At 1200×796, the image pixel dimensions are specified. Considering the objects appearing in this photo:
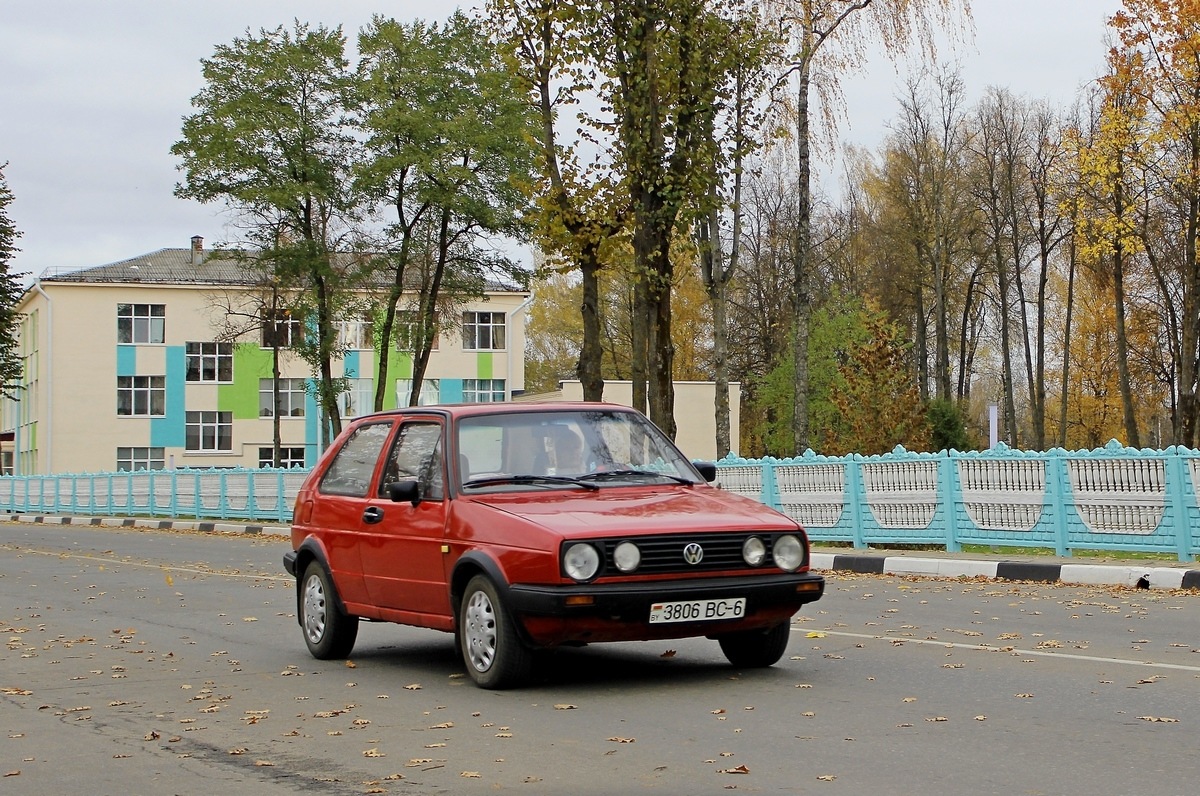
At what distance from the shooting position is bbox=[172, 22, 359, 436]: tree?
155 ft

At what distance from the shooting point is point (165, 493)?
148 ft

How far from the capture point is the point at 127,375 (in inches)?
3049

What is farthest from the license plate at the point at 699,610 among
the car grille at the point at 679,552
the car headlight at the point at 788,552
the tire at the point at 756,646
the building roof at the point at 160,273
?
the building roof at the point at 160,273

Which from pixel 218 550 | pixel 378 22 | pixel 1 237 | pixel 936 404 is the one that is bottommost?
pixel 218 550

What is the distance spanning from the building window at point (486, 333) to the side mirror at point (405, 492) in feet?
237

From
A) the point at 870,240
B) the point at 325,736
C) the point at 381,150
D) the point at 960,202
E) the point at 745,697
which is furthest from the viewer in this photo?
the point at 870,240

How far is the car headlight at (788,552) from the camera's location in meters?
8.61

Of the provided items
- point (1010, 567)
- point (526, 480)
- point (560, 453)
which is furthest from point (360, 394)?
point (526, 480)

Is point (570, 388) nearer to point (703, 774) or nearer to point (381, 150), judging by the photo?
point (381, 150)

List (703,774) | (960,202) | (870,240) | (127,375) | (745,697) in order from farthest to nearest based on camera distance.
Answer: (127,375) < (870,240) < (960,202) < (745,697) < (703,774)

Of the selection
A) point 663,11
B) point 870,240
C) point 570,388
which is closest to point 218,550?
point 663,11

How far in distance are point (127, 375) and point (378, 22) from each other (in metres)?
36.9

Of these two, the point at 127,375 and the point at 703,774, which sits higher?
the point at 127,375

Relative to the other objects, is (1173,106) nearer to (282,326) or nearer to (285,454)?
(282,326)
